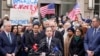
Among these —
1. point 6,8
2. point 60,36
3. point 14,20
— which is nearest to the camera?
point 60,36

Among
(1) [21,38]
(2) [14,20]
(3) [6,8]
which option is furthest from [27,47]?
(3) [6,8]

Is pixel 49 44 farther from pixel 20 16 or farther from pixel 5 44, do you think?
pixel 20 16

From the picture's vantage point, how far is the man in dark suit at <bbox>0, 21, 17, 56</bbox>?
10866 millimetres

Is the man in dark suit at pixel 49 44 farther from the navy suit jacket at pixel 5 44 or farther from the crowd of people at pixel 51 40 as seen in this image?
the navy suit jacket at pixel 5 44

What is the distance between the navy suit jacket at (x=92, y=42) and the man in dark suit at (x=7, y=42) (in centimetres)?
176

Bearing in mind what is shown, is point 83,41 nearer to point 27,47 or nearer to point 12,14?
point 27,47

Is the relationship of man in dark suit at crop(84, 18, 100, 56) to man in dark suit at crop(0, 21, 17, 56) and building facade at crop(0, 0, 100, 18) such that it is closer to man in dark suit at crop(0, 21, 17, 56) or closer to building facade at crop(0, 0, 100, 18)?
man in dark suit at crop(0, 21, 17, 56)

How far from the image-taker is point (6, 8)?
19.5m

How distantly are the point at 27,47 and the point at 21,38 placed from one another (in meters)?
0.32

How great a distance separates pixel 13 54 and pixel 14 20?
2479mm

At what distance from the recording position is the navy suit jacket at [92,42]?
424 inches

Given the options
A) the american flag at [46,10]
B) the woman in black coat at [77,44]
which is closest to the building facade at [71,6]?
the american flag at [46,10]

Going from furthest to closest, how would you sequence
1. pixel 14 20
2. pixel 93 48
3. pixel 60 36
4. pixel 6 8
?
pixel 6 8 → pixel 14 20 → pixel 60 36 → pixel 93 48

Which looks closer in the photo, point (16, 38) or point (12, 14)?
point (16, 38)
